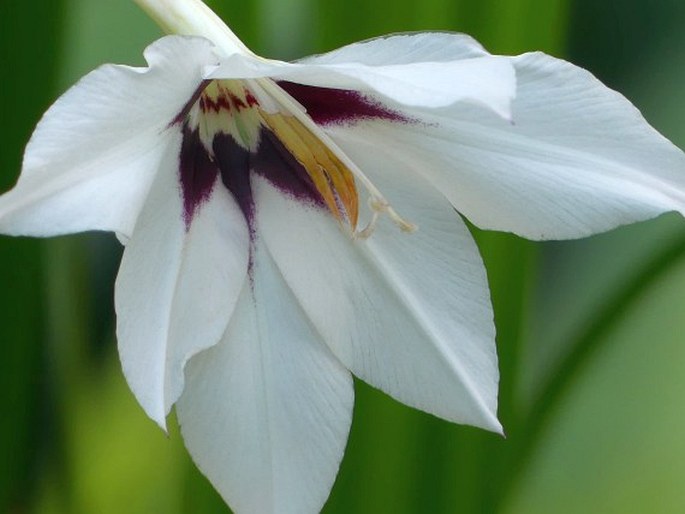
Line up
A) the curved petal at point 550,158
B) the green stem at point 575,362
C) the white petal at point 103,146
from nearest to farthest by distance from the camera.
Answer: the white petal at point 103,146
the curved petal at point 550,158
the green stem at point 575,362

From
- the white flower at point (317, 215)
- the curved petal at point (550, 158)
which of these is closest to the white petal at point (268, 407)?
the white flower at point (317, 215)

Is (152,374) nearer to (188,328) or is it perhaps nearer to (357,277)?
(188,328)

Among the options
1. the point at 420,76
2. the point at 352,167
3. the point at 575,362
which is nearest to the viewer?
the point at 420,76

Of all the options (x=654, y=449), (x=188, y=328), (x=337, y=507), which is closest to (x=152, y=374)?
(x=188, y=328)

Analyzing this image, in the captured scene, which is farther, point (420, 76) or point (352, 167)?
point (352, 167)

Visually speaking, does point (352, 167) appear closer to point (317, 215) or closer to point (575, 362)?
point (317, 215)

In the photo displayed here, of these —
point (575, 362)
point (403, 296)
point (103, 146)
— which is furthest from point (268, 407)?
point (575, 362)

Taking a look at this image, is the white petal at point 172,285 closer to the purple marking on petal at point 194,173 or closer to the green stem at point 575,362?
the purple marking on petal at point 194,173
